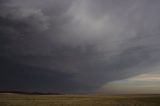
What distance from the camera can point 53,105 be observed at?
2506 inches

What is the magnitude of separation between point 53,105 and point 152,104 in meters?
22.4

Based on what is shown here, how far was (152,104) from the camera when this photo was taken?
66.4 m

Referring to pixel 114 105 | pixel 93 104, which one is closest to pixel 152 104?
pixel 114 105

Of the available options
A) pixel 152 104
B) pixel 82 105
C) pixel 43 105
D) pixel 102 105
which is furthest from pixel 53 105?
pixel 152 104

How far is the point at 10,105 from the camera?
63.1 metres

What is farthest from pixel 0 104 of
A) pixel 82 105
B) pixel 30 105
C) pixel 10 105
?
pixel 82 105

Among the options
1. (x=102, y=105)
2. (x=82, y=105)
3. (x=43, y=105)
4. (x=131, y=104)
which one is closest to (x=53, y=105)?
(x=43, y=105)

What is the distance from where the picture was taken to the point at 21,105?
63.5 meters

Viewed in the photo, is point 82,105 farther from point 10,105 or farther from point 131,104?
point 10,105

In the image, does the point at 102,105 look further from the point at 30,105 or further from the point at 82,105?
the point at 30,105

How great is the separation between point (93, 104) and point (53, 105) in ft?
29.1

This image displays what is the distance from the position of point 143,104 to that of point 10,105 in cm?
2950

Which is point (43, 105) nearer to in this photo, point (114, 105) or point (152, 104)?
point (114, 105)

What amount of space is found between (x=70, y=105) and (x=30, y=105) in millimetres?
8707
